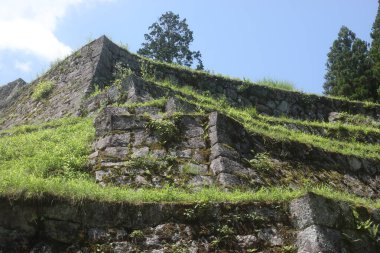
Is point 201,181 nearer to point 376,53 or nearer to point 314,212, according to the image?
point 314,212

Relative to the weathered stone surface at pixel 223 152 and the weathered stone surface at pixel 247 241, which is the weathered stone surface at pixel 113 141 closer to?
the weathered stone surface at pixel 223 152

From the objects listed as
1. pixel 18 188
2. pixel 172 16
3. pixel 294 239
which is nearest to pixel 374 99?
pixel 172 16

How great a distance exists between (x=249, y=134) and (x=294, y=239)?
3.21 m

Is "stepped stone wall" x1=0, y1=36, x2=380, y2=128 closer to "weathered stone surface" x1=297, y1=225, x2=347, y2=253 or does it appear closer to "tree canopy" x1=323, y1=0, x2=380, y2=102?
"tree canopy" x1=323, y1=0, x2=380, y2=102

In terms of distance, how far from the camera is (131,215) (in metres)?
4.61

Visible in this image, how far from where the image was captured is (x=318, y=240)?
4520 mm

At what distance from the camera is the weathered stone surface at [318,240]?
4.48 m

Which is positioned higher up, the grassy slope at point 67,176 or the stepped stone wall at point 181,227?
the grassy slope at point 67,176

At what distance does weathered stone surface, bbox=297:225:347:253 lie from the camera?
4477 mm

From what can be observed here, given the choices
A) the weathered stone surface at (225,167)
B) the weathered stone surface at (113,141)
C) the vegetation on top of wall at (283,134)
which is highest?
the vegetation on top of wall at (283,134)

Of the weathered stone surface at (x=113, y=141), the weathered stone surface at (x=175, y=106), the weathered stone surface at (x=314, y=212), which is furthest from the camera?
the weathered stone surface at (x=175, y=106)

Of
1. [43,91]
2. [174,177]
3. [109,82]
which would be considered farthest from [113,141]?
[43,91]

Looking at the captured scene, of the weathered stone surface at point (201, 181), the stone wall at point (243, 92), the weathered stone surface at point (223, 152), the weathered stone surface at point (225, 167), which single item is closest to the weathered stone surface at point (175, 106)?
the weathered stone surface at point (223, 152)

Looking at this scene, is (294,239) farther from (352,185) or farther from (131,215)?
(352,185)
